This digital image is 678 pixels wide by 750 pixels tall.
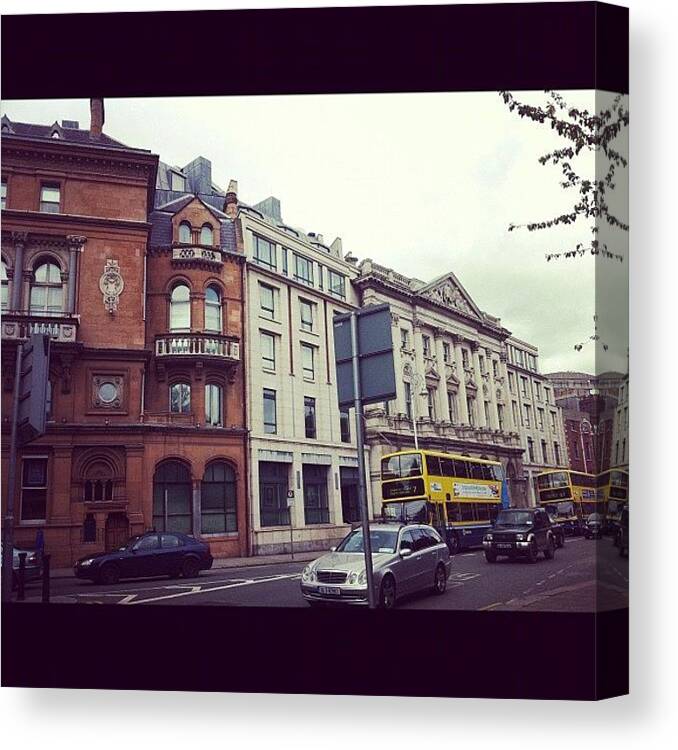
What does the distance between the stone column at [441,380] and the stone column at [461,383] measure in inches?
7.7

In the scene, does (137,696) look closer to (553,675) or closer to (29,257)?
(553,675)

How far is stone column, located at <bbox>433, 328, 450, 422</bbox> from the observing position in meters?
10.8

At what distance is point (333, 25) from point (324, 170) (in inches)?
72.6

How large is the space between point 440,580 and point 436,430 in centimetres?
216

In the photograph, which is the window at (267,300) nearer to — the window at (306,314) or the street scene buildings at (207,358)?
the street scene buildings at (207,358)

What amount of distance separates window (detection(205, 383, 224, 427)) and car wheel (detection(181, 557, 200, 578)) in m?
1.94

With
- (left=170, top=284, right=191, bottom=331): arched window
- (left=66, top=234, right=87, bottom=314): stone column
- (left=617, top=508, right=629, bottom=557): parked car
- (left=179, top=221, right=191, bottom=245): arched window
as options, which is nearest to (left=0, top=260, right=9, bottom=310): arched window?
(left=66, top=234, right=87, bottom=314): stone column

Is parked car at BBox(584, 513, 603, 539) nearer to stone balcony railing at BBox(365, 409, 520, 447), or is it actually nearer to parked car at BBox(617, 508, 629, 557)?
parked car at BBox(617, 508, 629, 557)

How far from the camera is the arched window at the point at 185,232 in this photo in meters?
10.9

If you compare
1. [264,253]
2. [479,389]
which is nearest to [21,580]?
[264,253]

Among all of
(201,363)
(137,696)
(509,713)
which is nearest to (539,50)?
(201,363)

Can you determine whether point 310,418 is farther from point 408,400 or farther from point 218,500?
point 218,500

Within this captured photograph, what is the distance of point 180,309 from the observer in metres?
10.6

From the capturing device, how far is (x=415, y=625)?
904 centimetres
